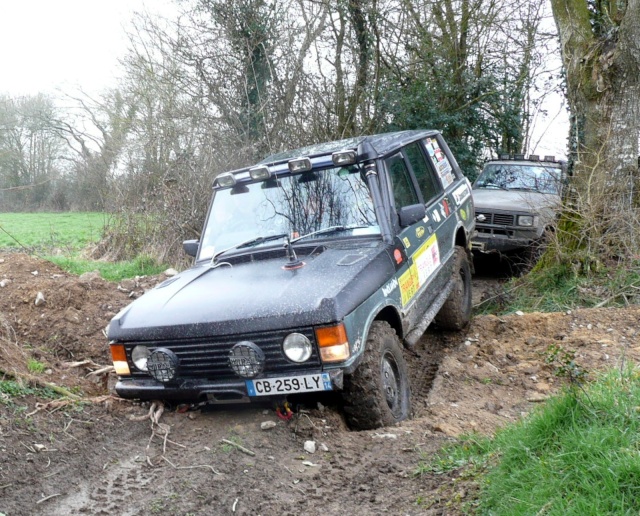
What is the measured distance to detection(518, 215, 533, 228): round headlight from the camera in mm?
9399

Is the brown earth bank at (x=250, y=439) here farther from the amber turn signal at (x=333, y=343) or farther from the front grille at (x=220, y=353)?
the amber turn signal at (x=333, y=343)

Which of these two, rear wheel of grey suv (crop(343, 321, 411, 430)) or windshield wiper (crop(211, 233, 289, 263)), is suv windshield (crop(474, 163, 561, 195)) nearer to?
windshield wiper (crop(211, 233, 289, 263))

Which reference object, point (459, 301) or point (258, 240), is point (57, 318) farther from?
point (459, 301)

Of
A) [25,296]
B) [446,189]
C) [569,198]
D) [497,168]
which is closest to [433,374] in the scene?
[446,189]

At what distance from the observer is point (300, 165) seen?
Answer: 17.2ft

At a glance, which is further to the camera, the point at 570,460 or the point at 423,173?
the point at 423,173

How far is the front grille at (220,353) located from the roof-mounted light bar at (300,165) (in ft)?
5.54

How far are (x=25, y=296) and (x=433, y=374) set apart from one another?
4.59 meters

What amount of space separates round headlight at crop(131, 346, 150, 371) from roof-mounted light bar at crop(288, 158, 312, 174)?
186 cm

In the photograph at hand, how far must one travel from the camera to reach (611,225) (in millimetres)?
7828

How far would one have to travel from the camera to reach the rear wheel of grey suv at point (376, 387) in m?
4.28

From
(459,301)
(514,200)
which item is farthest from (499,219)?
(459,301)

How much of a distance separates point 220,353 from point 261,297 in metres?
0.45

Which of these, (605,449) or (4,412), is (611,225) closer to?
(605,449)
